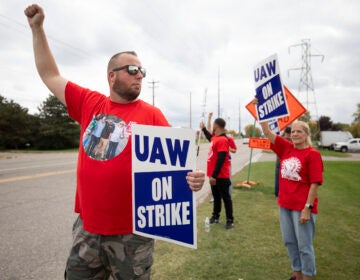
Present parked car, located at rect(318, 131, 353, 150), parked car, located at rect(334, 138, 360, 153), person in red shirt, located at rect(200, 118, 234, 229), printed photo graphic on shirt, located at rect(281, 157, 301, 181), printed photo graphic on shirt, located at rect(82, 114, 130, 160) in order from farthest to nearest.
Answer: parked car, located at rect(318, 131, 353, 150) → parked car, located at rect(334, 138, 360, 153) → person in red shirt, located at rect(200, 118, 234, 229) → printed photo graphic on shirt, located at rect(281, 157, 301, 181) → printed photo graphic on shirt, located at rect(82, 114, 130, 160)

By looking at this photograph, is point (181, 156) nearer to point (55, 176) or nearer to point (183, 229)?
point (183, 229)

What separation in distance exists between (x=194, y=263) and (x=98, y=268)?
1.90 m

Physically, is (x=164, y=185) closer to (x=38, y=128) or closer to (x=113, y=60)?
(x=113, y=60)

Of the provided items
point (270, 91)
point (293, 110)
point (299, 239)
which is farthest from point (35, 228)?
point (293, 110)

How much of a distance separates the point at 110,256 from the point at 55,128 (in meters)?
40.8

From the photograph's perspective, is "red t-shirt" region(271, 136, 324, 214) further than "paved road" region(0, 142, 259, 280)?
No

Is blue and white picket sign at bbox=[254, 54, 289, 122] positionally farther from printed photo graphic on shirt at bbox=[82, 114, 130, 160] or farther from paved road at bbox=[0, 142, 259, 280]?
paved road at bbox=[0, 142, 259, 280]

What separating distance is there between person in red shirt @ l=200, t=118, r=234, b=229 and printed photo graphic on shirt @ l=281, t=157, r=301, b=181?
1.78 m

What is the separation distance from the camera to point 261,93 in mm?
3906

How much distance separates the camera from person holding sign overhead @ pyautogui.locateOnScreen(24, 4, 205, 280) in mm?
1753

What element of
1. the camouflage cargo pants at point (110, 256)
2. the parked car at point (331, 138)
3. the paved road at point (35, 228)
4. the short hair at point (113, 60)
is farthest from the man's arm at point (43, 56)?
the parked car at point (331, 138)

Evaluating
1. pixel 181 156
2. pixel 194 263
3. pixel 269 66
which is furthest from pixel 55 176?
pixel 181 156

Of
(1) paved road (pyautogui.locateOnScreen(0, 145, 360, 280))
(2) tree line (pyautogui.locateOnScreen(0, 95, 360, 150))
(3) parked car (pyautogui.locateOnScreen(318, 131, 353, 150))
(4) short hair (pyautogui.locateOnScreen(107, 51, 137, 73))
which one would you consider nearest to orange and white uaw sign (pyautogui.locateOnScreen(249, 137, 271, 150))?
(1) paved road (pyautogui.locateOnScreen(0, 145, 360, 280))

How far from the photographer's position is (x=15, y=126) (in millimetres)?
37250
